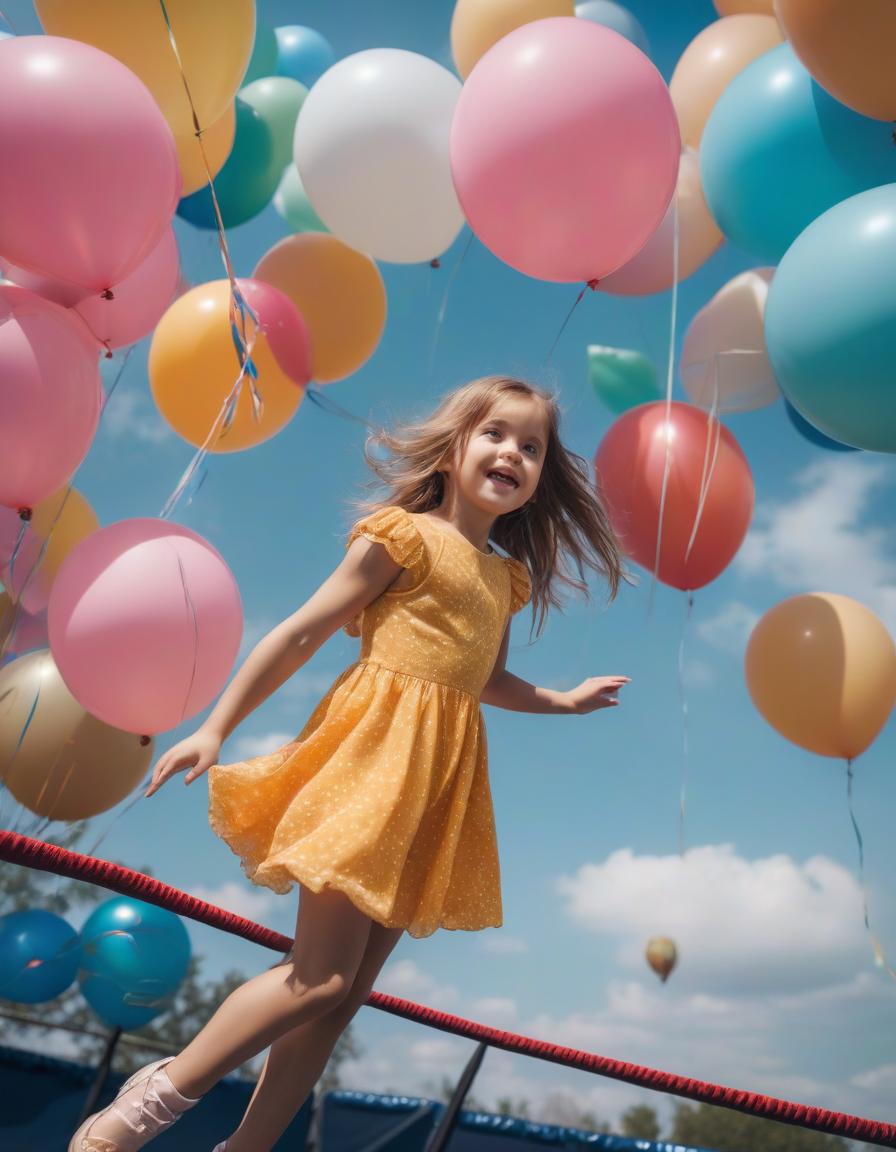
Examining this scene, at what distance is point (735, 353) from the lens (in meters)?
3.21

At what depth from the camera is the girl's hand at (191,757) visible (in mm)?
1365

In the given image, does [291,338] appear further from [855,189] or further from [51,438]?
[855,189]

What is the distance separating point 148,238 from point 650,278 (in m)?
1.57

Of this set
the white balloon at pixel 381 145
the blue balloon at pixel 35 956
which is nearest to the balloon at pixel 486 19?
the white balloon at pixel 381 145

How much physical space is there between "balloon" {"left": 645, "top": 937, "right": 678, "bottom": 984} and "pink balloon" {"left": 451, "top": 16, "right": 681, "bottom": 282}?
20.2 feet

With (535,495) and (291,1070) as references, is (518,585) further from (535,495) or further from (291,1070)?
(291,1070)

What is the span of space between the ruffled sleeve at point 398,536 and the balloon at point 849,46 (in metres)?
1.43

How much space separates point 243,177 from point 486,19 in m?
0.92

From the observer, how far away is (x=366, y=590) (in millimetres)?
1604

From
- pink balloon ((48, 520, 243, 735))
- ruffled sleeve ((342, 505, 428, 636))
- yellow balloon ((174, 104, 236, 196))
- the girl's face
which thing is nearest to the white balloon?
yellow balloon ((174, 104, 236, 196))

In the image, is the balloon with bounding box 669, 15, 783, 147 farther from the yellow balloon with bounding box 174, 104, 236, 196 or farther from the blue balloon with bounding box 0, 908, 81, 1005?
the blue balloon with bounding box 0, 908, 81, 1005

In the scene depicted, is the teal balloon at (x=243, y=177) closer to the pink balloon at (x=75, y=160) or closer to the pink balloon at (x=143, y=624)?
the pink balloon at (x=75, y=160)

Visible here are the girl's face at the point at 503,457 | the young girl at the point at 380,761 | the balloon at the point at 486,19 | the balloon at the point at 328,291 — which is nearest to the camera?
the young girl at the point at 380,761

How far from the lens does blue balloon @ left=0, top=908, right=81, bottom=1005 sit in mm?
2758
